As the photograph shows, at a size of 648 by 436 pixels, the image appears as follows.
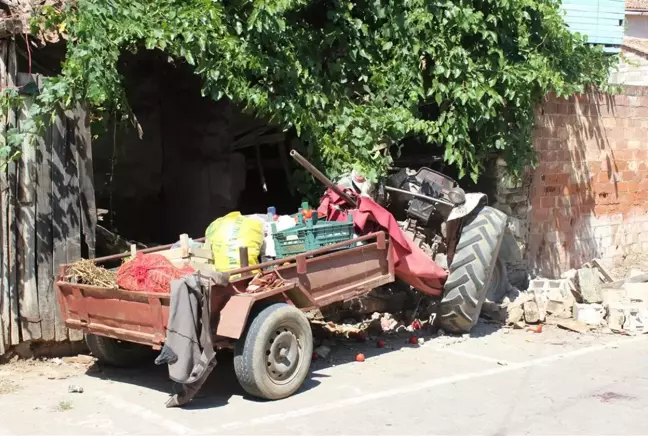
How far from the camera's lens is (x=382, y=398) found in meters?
6.16

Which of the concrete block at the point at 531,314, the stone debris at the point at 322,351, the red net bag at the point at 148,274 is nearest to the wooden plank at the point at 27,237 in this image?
the red net bag at the point at 148,274

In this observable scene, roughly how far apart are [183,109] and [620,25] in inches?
325

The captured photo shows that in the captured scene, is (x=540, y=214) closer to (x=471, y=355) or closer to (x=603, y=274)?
(x=603, y=274)

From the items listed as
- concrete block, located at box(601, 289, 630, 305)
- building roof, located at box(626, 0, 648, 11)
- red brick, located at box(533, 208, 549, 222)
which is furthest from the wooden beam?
building roof, located at box(626, 0, 648, 11)

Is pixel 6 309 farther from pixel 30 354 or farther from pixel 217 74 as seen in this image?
pixel 217 74

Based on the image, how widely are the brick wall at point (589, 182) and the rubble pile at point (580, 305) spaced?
1.00 m

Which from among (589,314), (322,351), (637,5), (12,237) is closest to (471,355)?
(322,351)

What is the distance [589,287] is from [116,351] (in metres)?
5.93

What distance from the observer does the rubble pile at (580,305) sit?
8.88 metres

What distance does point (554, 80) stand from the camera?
9859mm

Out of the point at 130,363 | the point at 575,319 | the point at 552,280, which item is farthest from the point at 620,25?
the point at 130,363

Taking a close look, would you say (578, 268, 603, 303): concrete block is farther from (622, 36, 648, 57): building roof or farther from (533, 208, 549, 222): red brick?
(622, 36, 648, 57): building roof

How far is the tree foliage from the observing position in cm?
729

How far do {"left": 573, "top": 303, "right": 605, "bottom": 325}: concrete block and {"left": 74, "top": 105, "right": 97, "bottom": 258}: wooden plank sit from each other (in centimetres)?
560
